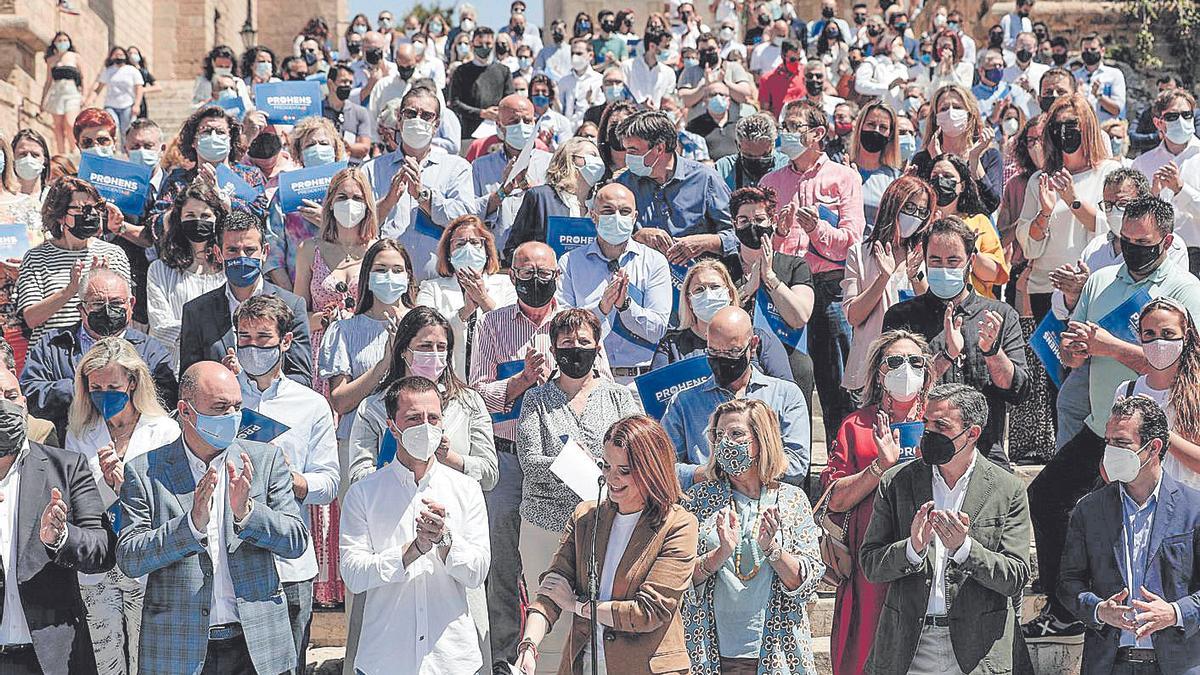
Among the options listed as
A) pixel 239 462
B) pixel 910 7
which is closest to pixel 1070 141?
pixel 239 462

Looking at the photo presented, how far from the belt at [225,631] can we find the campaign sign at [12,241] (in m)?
3.85

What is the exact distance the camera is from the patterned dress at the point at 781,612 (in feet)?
20.6

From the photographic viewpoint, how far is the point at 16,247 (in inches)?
369

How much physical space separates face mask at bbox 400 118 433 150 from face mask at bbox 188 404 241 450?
3.80m

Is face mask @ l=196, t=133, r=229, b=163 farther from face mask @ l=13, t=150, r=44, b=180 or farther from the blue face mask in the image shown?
the blue face mask

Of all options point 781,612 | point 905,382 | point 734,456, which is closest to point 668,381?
point 734,456

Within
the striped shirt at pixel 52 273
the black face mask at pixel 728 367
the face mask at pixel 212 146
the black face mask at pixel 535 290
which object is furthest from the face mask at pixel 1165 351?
the face mask at pixel 212 146

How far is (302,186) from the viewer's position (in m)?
9.68

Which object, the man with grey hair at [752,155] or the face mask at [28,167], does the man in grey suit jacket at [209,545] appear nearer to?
the face mask at [28,167]

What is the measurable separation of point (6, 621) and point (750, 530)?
299 centimetres

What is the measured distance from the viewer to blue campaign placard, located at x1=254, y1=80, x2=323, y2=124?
1261 cm

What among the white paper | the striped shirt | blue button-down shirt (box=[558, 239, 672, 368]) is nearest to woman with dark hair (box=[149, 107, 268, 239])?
the striped shirt

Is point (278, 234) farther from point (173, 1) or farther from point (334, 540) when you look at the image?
point (173, 1)

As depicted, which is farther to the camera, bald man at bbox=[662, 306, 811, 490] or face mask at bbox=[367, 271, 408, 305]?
face mask at bbox=[367, 271, 408, 305]
